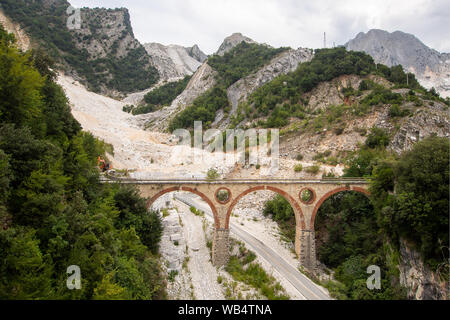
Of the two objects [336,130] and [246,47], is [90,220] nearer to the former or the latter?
[336,130]

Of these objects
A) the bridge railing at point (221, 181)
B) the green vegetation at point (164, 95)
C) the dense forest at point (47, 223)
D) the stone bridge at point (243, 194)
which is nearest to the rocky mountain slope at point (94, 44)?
the green vegetation at point (164, 95)

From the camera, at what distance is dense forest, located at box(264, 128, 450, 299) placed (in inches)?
A: 586

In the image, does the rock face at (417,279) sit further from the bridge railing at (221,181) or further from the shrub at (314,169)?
the shrub at (314,169)

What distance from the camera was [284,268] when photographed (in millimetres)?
21000

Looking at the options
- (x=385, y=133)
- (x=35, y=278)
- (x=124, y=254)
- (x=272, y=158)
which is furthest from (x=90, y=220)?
(x=385, y=133)

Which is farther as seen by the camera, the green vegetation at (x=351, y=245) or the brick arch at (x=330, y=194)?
the brick arch at (x=330, y=194)

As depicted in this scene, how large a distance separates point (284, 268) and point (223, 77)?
2476 inches

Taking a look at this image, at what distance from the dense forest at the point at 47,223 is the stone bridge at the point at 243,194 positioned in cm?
508

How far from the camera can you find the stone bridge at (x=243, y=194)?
21188mm

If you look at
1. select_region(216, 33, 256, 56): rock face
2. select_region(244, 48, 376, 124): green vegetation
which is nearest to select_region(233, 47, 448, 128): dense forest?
select_region(244, 48, 376, 124): green vegetation

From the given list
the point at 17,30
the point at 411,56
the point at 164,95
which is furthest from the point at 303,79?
the point at 17,30

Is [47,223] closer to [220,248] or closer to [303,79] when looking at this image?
[220,248]
